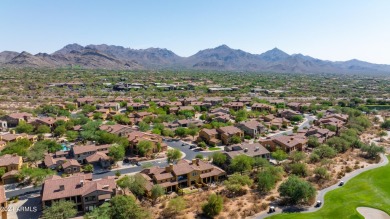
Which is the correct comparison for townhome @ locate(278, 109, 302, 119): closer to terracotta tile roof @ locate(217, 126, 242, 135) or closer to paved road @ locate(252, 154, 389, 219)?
terracotta tile roof @ locate(217, 126, 242, 135)

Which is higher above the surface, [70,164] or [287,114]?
[287,114]

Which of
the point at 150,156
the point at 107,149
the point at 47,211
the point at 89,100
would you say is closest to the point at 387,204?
the point at 150,156

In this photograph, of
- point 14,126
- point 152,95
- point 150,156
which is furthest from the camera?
point 152,95

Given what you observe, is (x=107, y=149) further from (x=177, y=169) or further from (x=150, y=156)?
(x=177, y=169)

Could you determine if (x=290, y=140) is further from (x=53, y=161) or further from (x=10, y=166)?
(x=10, y=166)

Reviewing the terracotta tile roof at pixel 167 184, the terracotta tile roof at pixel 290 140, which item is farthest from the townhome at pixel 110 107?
the terracotta tile roof at pixel 167 184

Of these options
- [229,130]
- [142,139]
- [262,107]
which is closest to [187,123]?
[229,130]
